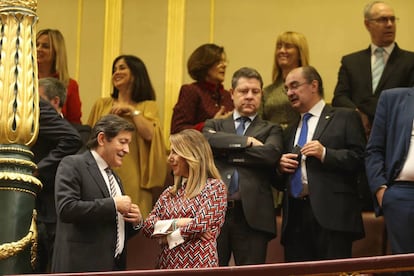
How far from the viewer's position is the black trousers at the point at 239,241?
623 centimetres

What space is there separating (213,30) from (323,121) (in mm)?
2387

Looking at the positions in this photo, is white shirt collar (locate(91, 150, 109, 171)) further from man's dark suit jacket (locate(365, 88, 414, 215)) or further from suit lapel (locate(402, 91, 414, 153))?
suit lapel (locate(402, 91, 414, 153))

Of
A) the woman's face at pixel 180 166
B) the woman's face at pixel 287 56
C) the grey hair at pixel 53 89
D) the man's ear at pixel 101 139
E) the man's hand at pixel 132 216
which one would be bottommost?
the man's hand at pixel 132 216

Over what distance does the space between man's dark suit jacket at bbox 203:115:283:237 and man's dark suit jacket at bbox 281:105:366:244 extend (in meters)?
0.14

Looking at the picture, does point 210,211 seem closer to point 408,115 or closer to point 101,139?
point 101,139

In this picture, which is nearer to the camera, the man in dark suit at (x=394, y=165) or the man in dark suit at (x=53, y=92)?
the man in dark suit at (x=394, y=165)

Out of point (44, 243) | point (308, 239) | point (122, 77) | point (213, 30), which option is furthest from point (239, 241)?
point (213, 30)

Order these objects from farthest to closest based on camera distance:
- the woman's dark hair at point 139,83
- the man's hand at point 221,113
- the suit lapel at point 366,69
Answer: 1. the woman's dark hair at point 139,83
2. the suit lapel at point 366,69
3. the man's hand at point 221,113

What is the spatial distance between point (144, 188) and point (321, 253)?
1.41m

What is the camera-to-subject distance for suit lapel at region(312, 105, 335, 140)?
21.6 ft

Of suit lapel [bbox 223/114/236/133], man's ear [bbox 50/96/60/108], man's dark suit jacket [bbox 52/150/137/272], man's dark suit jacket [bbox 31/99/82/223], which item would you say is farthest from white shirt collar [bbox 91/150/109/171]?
suit lapel [bbox 223/114/236/133]

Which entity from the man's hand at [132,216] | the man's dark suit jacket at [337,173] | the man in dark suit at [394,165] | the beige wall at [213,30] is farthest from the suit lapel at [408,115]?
the beige wall at [213,30]

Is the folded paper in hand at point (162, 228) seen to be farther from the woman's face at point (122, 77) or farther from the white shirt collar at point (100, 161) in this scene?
the woman's face at point (122, 77)

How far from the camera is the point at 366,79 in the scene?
7363mm
